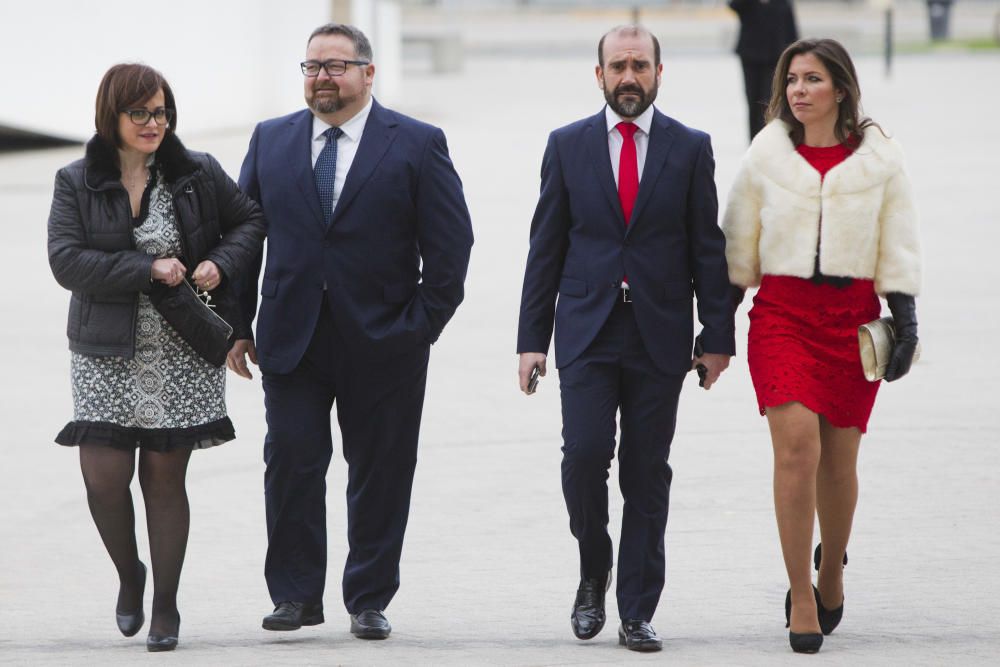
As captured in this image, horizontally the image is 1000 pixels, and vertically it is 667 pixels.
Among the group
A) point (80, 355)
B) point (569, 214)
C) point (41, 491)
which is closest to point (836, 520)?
point (569, 214)

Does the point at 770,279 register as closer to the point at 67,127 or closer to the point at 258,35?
the point at 67,127

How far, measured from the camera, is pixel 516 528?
22.0 ft

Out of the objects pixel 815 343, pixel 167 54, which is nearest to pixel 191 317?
pixel 815 343

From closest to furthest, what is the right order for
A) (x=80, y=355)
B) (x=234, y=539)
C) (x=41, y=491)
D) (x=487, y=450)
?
(x=80, y=355) → (x=234, y=539) → (x=41, y=491) → (x=487, y=450)

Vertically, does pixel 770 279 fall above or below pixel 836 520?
above

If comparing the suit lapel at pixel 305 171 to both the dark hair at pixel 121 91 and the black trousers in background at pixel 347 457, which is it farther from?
the dark hair at pixel 121 91

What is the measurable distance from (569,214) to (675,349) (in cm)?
53

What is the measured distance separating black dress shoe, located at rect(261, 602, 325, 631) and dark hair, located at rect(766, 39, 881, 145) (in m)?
2.07

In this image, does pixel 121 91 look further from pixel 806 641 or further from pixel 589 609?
pixel 806 641

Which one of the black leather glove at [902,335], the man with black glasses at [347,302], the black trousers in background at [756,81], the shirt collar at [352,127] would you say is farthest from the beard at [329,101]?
the black trousers in background at [756,81]

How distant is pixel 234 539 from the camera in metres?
6.66

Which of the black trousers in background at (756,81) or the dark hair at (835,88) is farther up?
the dark hair at (835,88)

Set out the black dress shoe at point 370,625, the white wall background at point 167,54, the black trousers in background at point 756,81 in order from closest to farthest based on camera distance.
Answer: the black dress shoe at point 370,625
the black trousers in background at point 756,81
the white wall background at point 167,54

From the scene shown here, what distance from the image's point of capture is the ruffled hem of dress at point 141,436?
5125 mm
